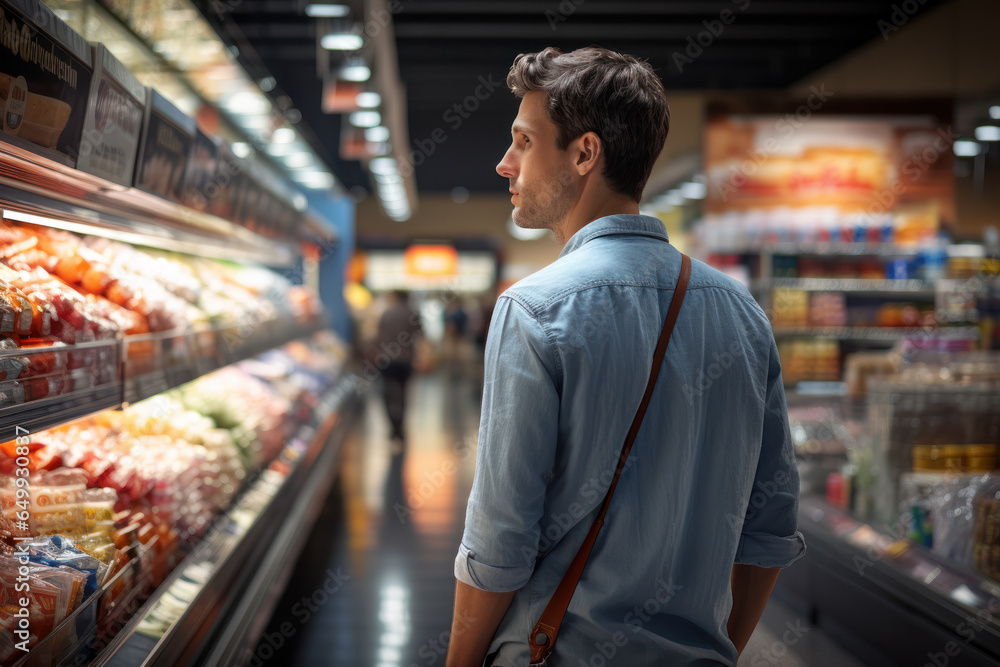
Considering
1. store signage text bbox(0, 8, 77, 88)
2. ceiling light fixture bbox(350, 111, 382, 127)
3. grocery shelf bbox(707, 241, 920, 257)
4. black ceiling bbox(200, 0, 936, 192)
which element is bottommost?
store signage text bbox(0, 8, 77, 88)

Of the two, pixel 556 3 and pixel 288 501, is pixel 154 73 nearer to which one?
pixel 288 501

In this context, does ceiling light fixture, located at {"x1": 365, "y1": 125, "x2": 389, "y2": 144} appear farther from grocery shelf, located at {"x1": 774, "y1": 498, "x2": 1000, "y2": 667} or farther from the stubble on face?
the stubble on face

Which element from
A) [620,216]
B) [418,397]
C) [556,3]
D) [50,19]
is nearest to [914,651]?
[620,216]

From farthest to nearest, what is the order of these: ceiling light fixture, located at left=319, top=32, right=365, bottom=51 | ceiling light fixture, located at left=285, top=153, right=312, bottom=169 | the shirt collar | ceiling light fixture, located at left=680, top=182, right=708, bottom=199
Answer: ceiling light fixture, located at left=680, top=182, right=708, bottom=199 < ceiling light fixture, located at left=285, top=153, right=312, bottom=169 < ceiling light fixture, located at left=319, top=32, right=365, bottom=51 < the shirt collar

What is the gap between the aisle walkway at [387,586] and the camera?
3.06m

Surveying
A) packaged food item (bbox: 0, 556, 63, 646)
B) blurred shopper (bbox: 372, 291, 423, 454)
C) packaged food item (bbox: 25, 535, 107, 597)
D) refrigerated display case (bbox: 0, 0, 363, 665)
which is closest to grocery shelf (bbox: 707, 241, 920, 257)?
blurred shopper (bbox: 372, 291, 423, 454)

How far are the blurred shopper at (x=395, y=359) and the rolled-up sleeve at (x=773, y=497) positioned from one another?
627 centimetres

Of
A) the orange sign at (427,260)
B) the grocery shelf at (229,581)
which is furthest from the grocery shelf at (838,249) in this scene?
the orange sign at (427,260)

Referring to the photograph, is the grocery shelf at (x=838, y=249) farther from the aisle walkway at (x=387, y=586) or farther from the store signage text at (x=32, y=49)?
the store signage text at (x=32, y=49)

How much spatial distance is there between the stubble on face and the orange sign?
18726mm

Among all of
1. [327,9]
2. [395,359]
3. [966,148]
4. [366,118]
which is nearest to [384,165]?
[366,118]

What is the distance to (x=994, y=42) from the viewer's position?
4996mm

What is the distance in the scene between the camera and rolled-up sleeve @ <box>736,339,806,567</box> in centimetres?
132

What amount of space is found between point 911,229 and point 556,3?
4.13m
